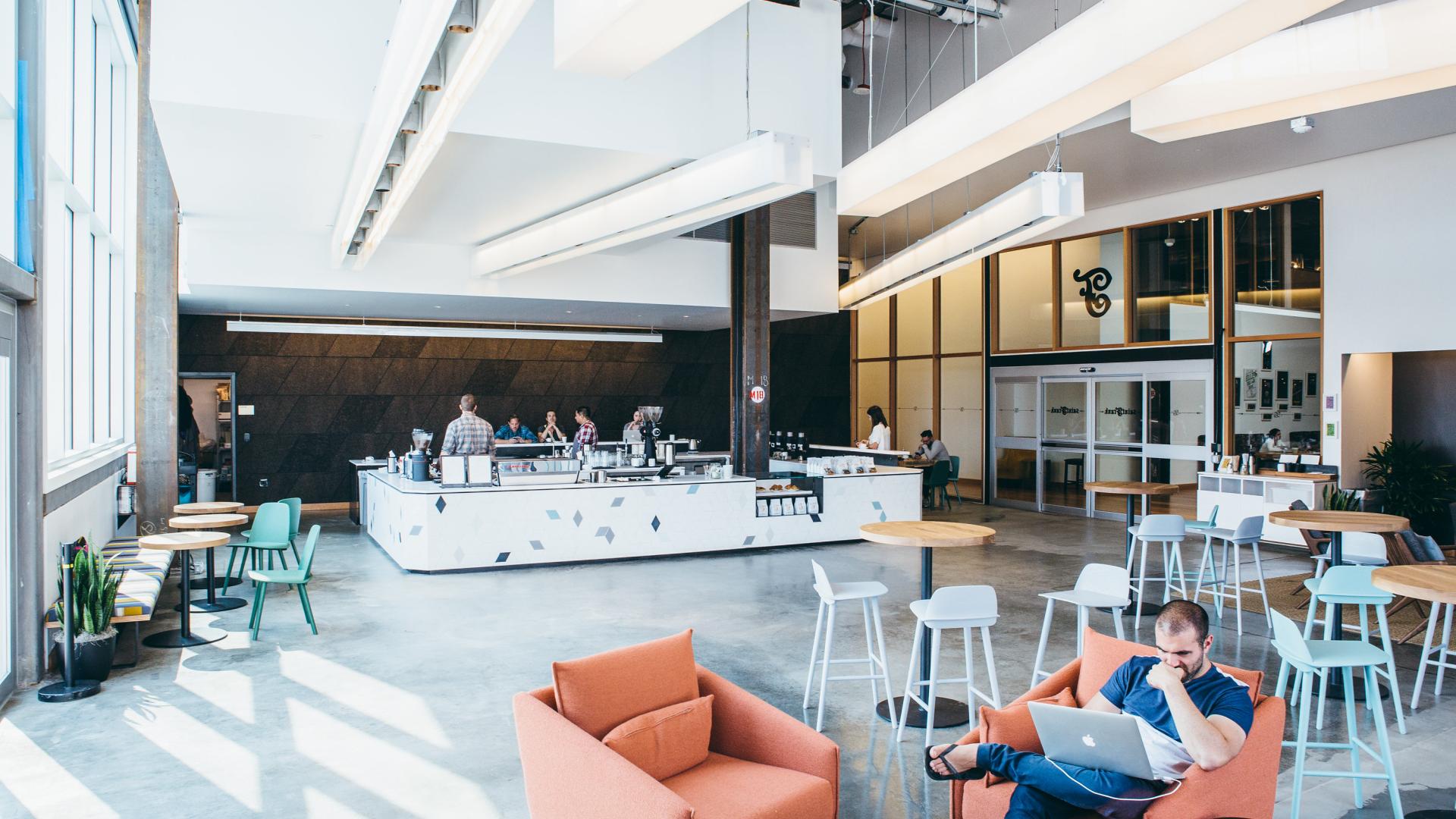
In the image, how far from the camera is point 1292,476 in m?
10.0

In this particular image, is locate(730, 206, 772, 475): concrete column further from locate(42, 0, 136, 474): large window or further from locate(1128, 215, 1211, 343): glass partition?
locate(42, 0, 136, 474): large window

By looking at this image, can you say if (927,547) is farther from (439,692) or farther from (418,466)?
(418,466)

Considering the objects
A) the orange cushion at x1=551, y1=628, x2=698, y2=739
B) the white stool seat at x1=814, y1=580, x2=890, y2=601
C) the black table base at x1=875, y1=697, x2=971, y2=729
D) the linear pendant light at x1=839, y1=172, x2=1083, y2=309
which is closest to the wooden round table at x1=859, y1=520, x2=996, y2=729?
the black table base at x1=875, y1=697, x2=971, y2=729

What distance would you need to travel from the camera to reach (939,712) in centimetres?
486

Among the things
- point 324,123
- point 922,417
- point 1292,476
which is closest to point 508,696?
point 324,123

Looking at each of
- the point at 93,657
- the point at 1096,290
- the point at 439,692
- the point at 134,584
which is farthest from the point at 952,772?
the point at 1096,290

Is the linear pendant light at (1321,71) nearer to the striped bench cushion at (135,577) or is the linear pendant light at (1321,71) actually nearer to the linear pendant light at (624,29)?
the linear pendant light at (624,29)

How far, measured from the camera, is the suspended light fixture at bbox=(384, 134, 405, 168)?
5.46 meters

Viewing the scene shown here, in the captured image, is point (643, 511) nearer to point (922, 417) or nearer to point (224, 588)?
point (224, 588)

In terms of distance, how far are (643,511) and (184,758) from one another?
5485mm

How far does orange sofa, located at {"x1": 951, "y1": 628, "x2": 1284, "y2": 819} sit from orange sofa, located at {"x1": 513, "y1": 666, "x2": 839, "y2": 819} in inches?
19.9

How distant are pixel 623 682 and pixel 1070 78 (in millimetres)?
3038

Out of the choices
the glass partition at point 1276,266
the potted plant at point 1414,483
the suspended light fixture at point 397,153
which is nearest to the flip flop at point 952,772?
the suspended light fixture at point 397,153

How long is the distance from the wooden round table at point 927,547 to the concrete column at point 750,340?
5494mm
